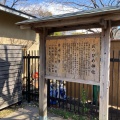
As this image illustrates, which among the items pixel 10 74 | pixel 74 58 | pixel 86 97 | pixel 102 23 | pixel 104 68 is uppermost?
pixel 102 23

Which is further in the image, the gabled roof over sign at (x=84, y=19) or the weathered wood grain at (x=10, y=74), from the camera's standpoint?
the weathered wood grain at (x=10, y=74)

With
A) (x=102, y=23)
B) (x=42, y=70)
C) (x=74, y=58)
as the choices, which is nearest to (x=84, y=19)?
(x=102, y=23)

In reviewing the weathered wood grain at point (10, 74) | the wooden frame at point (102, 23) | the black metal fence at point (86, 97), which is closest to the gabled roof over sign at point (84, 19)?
the wooden frame at point (102, 23)

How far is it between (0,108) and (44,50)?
235 centimetres

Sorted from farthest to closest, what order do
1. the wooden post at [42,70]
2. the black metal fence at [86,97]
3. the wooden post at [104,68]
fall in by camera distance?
1. the black metal fence at [86,97]
2. the wooden post at [42,70]
3. the wooden post at [104,68]

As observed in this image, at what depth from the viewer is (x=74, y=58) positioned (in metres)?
3.68

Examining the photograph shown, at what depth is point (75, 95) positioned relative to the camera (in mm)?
5828

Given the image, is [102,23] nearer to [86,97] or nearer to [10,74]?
[86,97]

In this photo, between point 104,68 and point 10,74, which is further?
point 10,74

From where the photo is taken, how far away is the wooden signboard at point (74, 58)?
3.39 meters

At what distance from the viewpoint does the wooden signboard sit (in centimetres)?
339

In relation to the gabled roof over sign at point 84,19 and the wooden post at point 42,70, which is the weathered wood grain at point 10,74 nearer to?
the wooden post at point 42,70

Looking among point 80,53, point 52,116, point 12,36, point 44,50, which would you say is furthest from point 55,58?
point 12,36

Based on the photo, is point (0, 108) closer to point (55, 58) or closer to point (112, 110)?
point (55, 58)
